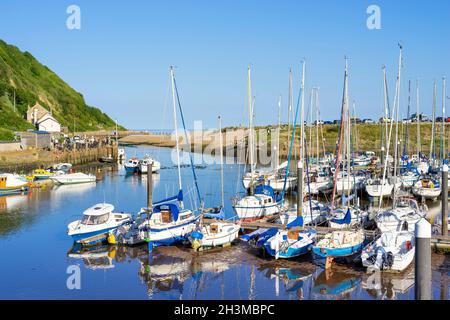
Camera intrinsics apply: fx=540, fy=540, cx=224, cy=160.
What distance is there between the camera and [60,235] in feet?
100

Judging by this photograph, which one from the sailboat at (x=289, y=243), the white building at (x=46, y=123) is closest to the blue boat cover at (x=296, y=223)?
the sailboat at (x=289, y=243)

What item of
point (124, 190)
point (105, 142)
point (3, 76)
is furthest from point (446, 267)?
point (3, 76)

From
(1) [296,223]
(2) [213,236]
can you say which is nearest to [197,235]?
(2) [213,236]

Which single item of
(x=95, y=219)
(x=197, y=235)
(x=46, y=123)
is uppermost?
(x=46, y=123)

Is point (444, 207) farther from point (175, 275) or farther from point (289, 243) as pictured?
point (175, 275)

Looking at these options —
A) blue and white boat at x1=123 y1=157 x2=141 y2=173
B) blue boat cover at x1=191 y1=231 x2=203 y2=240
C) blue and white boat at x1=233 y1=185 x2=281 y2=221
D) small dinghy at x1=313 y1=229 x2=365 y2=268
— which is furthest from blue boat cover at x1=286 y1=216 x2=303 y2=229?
blue and white boat at x1=123 y1=157 x2=141 y2=173

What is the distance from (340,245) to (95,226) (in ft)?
40.0

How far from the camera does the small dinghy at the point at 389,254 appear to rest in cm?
2125

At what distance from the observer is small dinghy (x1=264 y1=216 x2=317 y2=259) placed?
23.5 m

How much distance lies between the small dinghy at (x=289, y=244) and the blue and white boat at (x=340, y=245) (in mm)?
746

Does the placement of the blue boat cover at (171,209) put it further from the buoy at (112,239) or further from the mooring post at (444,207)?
the mooring post at (444,207)

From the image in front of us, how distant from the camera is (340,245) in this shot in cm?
2300
